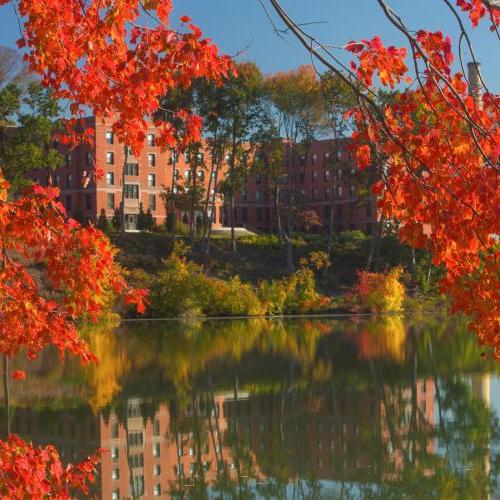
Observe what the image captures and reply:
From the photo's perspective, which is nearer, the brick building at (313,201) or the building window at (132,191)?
the building window at (132,191)

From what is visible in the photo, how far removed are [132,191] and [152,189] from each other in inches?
90.3

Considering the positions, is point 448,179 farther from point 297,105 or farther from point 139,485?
point 297,105

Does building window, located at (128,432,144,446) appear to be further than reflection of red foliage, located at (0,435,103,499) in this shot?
Yes

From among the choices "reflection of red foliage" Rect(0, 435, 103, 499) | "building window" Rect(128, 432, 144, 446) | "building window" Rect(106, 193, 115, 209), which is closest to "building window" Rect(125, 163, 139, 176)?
"building window" Rect(106, 193, 115, 209)

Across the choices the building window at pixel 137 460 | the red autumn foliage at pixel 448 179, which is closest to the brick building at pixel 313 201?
the building window at pixel 137 460

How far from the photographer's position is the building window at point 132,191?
80.9 meters

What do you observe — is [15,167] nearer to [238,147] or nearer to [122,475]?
[238,147]

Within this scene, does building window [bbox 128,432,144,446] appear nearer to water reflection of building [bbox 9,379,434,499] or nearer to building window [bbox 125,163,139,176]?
Answer: water reflection of building [bbox 9,379,434,499]

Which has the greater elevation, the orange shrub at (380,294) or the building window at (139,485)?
the orange shrub at (380,294)

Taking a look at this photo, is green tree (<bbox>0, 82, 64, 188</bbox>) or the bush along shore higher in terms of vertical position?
green tree (<bbox>0, 82, 64, 188</bbox>)

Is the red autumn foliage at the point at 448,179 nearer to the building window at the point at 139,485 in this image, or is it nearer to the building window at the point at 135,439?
the building window at the point at 139,485

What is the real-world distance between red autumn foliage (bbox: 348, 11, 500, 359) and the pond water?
418 centimetres

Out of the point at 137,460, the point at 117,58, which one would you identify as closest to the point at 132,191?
the point at 137,460

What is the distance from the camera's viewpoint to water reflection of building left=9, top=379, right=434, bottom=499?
39.1ft
